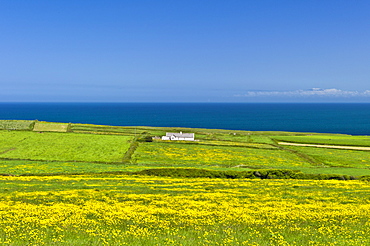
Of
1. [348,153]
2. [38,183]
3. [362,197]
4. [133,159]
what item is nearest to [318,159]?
[348,153]

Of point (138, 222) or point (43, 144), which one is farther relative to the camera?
point (43, 144)

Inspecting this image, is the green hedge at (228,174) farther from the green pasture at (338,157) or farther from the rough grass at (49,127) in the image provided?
the rough grass at (49,127)

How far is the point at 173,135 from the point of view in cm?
10894

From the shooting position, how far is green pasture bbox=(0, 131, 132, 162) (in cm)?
7450

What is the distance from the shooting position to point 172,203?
31109 mm

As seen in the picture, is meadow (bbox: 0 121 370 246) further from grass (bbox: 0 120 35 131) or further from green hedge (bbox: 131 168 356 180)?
grass (bbox: 0 120 35 131)

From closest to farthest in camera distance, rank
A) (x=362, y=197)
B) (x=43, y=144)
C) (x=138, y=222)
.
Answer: (x=138, y=222), (x=362, y=197), (x=43, y=144)

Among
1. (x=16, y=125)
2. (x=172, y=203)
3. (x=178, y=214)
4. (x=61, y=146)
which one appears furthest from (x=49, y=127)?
(x=178, y=214)

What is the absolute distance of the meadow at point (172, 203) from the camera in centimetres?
1994

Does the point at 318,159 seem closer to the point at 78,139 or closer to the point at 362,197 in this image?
the point at 362,197

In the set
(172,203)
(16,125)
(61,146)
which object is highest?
(16,125)

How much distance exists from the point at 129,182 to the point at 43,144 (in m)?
55.2

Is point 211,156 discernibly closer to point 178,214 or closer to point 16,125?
point 178,214

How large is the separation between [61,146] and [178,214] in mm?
70801
